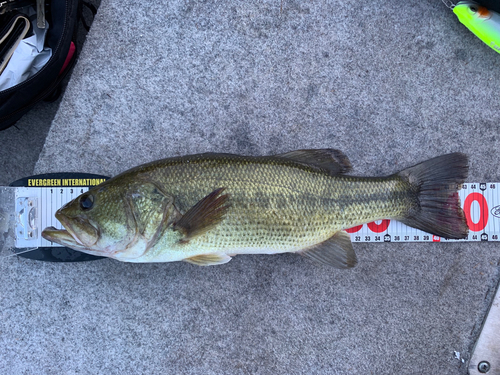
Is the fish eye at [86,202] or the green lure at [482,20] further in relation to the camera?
the green lure at [482,20]

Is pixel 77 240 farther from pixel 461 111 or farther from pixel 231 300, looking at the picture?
pixel 461 111

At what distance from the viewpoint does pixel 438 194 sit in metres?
1.59

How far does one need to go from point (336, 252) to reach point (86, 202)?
1072 millimetres

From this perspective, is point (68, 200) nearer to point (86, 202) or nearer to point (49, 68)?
point (86, 202)

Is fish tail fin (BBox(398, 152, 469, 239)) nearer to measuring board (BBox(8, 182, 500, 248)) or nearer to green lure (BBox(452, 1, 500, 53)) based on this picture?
measuring board (BBox(8, 182, 500, 248))

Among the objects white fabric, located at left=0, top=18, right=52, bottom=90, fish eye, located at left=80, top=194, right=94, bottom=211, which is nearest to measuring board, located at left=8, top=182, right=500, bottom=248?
fish eye, located at left=80, top=194, right=94, bottom=211

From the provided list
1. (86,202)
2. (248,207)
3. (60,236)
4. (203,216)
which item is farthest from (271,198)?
(60,236)

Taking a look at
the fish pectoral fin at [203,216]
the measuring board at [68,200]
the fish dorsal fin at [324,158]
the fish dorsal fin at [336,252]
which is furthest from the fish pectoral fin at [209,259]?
the measuring board at [68,200]

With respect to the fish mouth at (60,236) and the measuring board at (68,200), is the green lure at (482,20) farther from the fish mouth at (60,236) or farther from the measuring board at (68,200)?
the fish mouth at (60,236)

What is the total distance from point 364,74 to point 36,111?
73.7 inches

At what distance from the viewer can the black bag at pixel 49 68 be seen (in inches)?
65.3

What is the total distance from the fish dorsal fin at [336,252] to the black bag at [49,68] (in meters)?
1.50

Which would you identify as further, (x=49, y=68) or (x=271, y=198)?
(x=49, y=68)

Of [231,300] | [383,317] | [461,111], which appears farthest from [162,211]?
[461,111]
